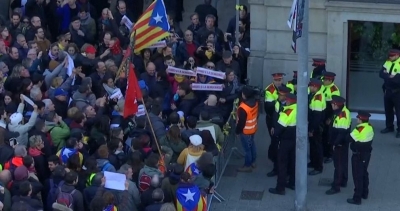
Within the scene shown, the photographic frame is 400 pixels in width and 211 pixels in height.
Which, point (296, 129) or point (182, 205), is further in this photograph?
point (296, 129)

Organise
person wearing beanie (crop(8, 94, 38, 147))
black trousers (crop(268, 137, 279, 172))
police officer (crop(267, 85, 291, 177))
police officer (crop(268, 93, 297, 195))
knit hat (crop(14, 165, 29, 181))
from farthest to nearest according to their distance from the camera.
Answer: black trousers (crop(268, 137, 279, 172)) → police officer (crop(267, 85, 291, 177)) → police officer (crop(268, 93, 297, 195)) → person wearing beanie (crop(8, 94, 38, 147)) → knit hat (crop(14, 165, 29, 181))

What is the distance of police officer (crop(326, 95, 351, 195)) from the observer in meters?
18.8

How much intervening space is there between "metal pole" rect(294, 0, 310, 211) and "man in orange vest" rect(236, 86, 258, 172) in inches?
48.3

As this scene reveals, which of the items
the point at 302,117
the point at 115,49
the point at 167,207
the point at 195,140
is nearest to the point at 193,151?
the point at 195,140

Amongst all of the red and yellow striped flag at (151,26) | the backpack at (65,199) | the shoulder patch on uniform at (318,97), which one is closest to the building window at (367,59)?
the shoulder patch on uniform at (318,97)

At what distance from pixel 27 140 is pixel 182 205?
9.71 feet

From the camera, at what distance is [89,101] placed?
62.8ft

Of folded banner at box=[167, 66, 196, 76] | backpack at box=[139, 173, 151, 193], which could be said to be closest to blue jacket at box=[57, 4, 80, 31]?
folded banner at box=[167, 66, 196, 76]

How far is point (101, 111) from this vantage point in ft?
61.8

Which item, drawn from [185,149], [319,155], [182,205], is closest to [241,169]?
[319,155]

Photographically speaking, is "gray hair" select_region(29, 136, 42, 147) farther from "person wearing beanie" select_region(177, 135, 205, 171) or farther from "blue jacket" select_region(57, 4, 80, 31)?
"blue jacket" select_region(57, 4, 80, 31)

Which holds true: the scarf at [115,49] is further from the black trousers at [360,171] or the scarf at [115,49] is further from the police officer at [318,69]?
the black trousers at [360,171]

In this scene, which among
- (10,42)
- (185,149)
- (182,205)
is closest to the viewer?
(182,205)

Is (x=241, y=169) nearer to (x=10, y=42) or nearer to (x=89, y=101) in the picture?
(x=89, y=101)
